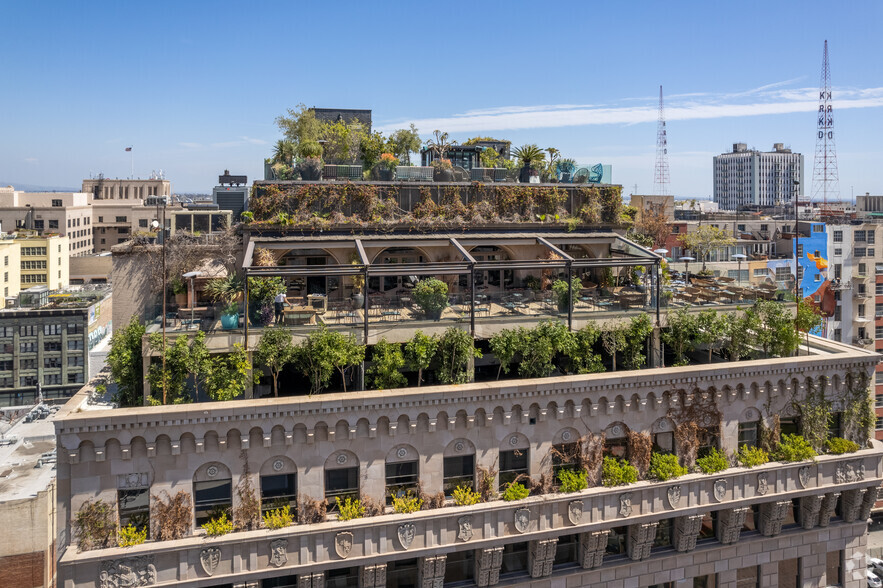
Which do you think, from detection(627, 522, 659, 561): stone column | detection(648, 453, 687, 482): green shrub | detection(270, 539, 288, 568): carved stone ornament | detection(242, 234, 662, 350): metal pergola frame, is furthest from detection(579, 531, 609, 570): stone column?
→ detection(270, 539, 288, 568): carved stone ornament

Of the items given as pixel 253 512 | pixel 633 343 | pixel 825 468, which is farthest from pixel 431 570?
pixel 825 468

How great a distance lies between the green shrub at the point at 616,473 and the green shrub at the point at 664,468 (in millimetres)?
1012

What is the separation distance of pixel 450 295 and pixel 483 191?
30.5ft

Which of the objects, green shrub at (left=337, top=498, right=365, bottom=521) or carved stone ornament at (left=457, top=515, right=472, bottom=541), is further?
carved stone ornament at (left=457, top=515, right=472, bottom=541)

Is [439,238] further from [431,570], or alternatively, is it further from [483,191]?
[431,570]

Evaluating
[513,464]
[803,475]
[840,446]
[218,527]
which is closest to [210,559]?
[218,527]

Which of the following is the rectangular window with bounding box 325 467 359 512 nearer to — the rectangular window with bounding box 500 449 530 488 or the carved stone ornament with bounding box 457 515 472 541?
the carved stone ornament with bounding box 457 515 472 541

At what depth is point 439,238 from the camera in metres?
35.4

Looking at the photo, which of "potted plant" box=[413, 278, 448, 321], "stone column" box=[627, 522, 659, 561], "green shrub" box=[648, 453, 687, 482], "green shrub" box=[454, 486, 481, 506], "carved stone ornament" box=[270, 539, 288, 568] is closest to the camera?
"carved stone ornament" box=[270, 539, 288, 568]

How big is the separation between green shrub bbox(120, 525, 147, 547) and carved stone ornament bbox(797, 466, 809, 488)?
28444 mm

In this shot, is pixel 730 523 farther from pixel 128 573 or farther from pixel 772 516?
pixel 128 573

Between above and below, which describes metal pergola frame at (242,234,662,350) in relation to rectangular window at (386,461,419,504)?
above

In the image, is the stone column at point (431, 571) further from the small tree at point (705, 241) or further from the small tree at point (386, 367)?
the small tree at point (705, 241)

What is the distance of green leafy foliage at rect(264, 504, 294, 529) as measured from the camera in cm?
2488
